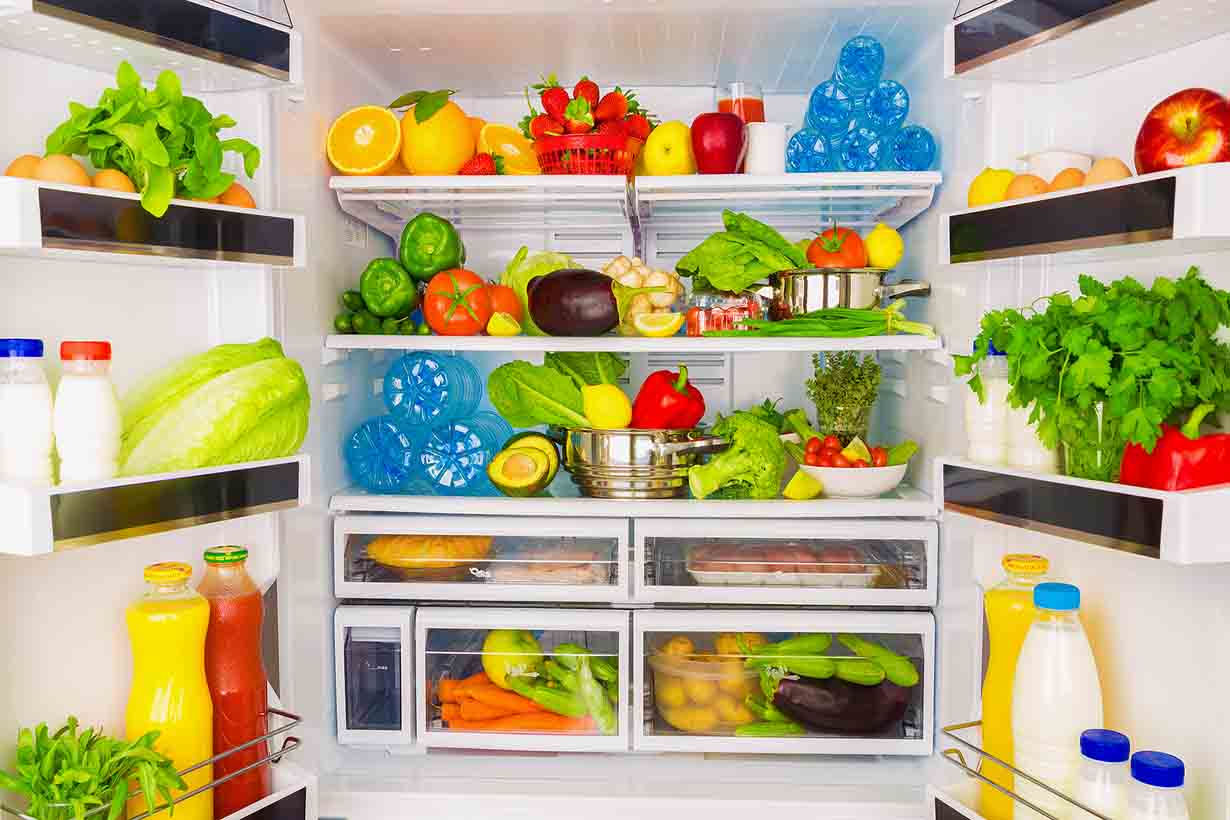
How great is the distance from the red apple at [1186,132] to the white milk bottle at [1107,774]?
741mm

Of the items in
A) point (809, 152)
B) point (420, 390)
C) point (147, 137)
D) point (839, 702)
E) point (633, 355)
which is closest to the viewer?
point (147, 137)

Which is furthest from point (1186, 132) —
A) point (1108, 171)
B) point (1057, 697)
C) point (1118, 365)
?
point (1057, 697)

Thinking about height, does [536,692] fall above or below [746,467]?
below

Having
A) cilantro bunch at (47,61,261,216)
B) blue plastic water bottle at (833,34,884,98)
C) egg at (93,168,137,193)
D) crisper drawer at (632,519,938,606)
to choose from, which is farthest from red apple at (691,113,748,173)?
egg at (93,168,137,193)

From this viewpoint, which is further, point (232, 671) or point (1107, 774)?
point (232, 671)

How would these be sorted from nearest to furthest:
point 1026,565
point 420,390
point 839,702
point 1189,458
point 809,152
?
point 1189,458
point 1026,565
point 839,702
point 809,152
point 420,390

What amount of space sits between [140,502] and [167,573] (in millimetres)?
189

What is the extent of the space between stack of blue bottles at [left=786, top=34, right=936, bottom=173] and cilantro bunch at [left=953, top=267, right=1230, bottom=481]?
755 millimetres

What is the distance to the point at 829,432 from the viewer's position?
215 cm

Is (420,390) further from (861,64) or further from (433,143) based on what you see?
(861,64)

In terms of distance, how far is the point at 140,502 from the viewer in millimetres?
1233

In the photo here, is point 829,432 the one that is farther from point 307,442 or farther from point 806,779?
point 307,442

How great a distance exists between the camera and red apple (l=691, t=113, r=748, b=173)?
1.93 meters

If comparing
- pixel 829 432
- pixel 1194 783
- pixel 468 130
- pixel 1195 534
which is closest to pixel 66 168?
pixel 468 130
